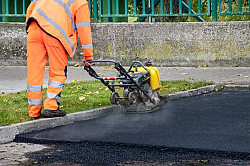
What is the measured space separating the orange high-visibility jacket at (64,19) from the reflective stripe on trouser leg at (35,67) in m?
0.16

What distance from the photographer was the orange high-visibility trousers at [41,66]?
7859 millimetres

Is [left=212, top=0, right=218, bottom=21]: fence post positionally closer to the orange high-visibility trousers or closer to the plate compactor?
the plate compactor

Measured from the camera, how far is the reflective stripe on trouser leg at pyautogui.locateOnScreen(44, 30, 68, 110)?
785cm

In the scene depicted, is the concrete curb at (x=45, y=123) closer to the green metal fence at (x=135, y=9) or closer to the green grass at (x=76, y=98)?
the green grass at (x=76, y=98)

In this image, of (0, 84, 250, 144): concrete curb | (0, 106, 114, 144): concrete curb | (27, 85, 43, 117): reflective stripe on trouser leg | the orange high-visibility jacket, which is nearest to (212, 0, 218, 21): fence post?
(0, 84, 250, 144): concrete curb

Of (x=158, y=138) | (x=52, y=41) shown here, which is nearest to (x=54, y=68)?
(x=52, y=41)

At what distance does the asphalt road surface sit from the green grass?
0.44 m

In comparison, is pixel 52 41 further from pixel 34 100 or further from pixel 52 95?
pixel 34 100

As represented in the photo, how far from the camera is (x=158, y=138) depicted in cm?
695

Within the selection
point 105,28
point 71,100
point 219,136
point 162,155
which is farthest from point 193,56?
point 162,155

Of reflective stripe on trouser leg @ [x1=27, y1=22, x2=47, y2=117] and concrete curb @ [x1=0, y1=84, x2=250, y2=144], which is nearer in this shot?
concrete curb @ [x1=0, y1=84, x2=250, y2=144]

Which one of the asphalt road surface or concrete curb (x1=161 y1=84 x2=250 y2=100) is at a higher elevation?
concrete curb (x1=161 y1=84 x2=250 y2=100)

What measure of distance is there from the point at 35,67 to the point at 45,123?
2.28ft

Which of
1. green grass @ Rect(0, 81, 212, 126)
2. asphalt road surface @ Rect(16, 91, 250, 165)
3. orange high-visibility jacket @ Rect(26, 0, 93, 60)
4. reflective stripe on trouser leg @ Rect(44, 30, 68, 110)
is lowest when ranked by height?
asphalt road surface @ Rect(16, 91, 250, 165)
